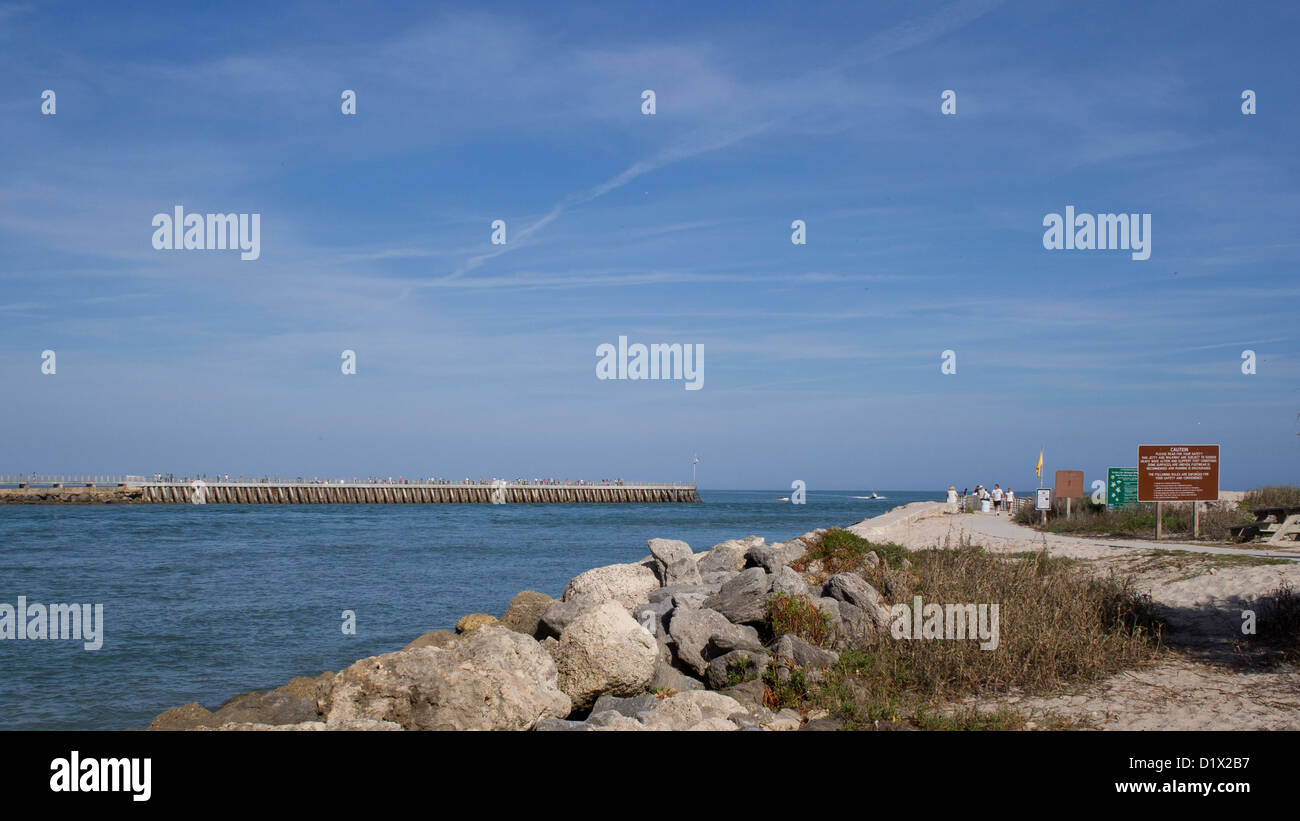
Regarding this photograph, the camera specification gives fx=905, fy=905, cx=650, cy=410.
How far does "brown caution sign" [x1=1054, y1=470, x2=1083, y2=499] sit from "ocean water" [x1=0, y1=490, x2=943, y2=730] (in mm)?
16311

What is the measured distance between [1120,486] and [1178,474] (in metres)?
7.33

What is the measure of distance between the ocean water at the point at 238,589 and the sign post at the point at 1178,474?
16673 millimetres

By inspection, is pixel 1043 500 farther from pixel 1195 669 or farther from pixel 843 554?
pixel 1195 669

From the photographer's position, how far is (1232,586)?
13234mm

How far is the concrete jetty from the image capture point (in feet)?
292

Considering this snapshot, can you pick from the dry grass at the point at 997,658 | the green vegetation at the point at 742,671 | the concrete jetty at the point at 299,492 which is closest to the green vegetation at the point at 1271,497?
the dry grass at the point at 997,658

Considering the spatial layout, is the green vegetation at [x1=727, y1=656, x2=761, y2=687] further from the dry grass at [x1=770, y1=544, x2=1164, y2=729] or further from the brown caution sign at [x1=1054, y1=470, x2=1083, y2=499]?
the brown caution sign at [x1=1054, y1=470, x2=1083, y2=499]

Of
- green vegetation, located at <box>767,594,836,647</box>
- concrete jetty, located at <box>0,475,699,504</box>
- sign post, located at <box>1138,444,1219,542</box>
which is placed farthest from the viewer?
concrete jetty, located at <box>0,475,699,504</box>

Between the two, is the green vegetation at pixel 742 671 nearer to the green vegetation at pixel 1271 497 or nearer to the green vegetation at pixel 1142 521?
the green vegetation at pixel 1142 521

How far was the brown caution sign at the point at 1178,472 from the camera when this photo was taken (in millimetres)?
21922

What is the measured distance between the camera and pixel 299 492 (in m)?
95.5

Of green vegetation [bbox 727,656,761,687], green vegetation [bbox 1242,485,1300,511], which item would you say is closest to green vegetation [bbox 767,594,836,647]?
green vegetation [bbox 727,656,761,687]
